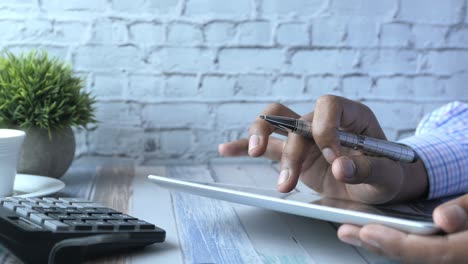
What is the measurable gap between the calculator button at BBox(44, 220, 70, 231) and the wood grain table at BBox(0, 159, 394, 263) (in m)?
0.06

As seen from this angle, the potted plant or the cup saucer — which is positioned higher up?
the potted plant

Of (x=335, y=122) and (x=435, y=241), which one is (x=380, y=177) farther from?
(x=435, y=241)

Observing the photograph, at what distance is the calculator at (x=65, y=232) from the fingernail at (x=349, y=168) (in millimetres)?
229

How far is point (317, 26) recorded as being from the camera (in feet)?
4.99

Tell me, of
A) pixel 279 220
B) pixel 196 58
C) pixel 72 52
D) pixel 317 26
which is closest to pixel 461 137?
pixel 279 220

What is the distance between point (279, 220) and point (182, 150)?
645 millimetres

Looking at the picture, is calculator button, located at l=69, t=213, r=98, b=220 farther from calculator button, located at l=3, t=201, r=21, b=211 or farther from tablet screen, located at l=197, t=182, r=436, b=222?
tablet screen, located at l=197, t=182, r=436, b=222

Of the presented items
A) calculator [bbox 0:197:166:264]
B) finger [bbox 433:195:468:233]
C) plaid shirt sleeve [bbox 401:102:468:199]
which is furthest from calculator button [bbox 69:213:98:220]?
plaid shirt sleeve [bbox 401:102:468:199]

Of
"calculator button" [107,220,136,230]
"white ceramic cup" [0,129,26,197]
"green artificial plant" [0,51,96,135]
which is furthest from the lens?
"green artificial plant" [0,51,96,135]

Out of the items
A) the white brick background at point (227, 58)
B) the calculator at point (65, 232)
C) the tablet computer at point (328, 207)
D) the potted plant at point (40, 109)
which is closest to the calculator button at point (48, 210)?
the calculator at point (65, 232)

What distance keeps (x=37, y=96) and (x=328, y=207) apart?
0.64 meters

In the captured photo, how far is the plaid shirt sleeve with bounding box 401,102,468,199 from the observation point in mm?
1014

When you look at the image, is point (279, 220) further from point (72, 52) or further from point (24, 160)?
point (72, 52)

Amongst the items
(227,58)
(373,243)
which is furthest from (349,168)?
(227,58)
